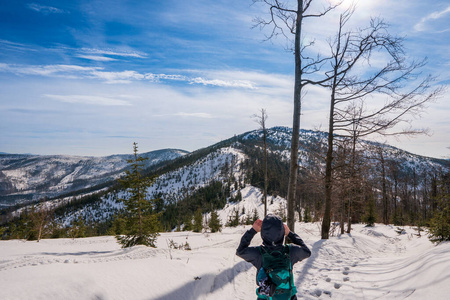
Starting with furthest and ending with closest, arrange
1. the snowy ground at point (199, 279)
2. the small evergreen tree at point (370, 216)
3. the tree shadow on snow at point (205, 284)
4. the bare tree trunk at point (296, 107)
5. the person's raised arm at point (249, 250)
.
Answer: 1. the small evergreen tree at point (370, 216)
2. the bare tree trunk at point (296, 107)
3. the tree shadow on snow at point (205, 284)
4. the snowy ground at point (199, 279)
5. the person's raised arm at point (249, 250)

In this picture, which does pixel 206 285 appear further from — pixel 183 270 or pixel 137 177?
pixel 137 177

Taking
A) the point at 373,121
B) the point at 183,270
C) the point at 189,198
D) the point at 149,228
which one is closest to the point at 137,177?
the point at 149,228

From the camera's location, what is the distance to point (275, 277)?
8.50ft

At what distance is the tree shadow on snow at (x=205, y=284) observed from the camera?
380 cm

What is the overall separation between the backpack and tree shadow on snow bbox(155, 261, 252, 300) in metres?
1.85

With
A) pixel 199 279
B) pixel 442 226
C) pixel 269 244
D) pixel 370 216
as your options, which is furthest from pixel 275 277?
pixel 370 216

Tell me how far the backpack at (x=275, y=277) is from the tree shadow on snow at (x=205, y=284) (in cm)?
185

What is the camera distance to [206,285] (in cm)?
453

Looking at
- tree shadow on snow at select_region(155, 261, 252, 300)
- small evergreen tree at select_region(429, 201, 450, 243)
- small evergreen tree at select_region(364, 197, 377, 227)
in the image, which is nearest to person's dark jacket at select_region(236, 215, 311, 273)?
tree shadow on snow at select_region(155, 261, 252, 300)

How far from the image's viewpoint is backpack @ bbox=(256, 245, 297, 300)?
2594 mm

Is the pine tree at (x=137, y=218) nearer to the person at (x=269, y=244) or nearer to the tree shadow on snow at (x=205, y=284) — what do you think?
the tree shadow on snow at (x=205, y=284)

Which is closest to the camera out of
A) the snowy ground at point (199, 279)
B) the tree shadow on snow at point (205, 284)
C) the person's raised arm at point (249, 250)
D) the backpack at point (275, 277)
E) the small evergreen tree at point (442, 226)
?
the backpack at point (275, 277)

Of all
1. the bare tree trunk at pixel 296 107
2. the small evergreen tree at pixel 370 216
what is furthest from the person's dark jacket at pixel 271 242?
the small evergreen tree at pixel 370 216

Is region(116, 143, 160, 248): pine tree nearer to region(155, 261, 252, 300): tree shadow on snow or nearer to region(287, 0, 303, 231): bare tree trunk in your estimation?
region(155, 261, 252, 300): tree shadow on snow
